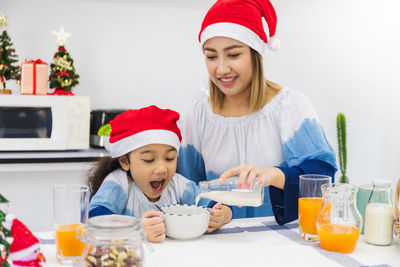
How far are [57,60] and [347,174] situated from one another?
2.20 m

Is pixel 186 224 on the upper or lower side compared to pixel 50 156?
lower

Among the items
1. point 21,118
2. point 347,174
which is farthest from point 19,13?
point 347,174

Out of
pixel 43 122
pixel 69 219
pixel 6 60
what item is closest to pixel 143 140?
pixel 69 219

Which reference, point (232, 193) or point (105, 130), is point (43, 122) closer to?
point (105, 130)

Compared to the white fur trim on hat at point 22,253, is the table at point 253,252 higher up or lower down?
lower down

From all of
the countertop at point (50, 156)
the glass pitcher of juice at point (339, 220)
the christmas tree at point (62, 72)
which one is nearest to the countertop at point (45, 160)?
the countertop at point (50, 156)

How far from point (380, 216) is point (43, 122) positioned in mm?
1766

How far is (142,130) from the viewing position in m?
1.33

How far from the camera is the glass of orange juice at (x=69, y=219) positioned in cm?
90

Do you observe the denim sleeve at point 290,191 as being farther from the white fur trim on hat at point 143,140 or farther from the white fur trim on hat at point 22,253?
the white fur trim on hat at point 22,253

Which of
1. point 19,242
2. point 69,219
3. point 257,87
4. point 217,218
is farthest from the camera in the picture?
point 257,87

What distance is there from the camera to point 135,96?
2754mm

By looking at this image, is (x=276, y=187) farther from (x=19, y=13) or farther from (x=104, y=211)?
(x=19, y=13)

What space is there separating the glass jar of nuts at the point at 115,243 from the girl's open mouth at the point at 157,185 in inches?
22.6
